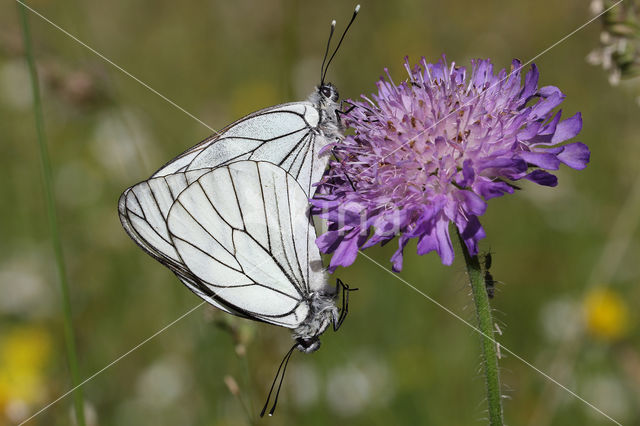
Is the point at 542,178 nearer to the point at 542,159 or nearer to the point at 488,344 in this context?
the point at 542,159

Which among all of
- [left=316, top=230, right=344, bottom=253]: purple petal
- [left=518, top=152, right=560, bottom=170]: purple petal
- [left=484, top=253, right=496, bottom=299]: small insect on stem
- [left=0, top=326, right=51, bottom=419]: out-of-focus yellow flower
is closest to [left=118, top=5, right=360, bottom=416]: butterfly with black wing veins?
[left=316, top=230, right=344, bottom=253]: purple petal

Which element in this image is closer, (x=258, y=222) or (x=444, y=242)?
(x=444, y=242)

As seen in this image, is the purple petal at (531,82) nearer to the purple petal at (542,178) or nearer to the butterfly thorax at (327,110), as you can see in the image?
the purple petal at (542,178)

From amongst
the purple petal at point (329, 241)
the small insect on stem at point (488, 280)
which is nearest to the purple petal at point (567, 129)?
the small insect on stem at point (488, 280)

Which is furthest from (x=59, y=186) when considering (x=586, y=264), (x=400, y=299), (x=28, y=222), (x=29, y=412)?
(x=586, y=264)

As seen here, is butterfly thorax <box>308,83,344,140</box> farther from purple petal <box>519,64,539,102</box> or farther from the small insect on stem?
the small insect on stem

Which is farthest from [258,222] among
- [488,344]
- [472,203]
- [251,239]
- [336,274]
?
[336,274]

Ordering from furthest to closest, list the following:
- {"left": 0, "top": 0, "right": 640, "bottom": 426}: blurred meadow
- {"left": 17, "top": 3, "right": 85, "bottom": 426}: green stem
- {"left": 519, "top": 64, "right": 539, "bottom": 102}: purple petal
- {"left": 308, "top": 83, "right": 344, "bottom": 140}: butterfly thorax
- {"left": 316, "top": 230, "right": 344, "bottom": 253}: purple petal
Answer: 1. {"left": 0, "top": 0, "right": 640, "bottom": 426}: blurred meadow
2. {"left": 308, "top": 83, "right": 344, "bottom": 140}: butterfly thorax
3. {"left": 17, "top": 3, "right": 85, "bottom": 426}: green stem
4. {"left": 316, "top": 230, "right": 344, "bottom": 253}: purple petal
5. {"left": 519, "top": 64, "right": 539, "bottom": 102}: purple petal
